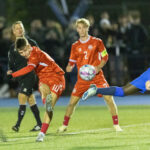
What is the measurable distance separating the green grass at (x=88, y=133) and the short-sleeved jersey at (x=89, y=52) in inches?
51.8

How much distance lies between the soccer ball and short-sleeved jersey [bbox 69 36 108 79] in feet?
2.26

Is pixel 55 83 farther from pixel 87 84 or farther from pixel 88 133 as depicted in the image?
pixel 88 133

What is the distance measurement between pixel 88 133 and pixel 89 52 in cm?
153

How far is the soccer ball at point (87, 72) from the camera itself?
11.7 m

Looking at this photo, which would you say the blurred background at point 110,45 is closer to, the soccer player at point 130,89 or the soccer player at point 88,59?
the soccer player at point 88,59

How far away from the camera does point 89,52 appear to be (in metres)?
12.5

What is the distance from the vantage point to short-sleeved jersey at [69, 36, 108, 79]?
1245cm

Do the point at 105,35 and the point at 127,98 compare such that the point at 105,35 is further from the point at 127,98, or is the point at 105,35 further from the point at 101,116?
the point at 101,116

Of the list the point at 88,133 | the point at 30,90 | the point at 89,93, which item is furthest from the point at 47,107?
the point at 30,90

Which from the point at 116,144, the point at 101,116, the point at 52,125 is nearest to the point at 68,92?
the point at 101,116

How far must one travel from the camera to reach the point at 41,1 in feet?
98.8

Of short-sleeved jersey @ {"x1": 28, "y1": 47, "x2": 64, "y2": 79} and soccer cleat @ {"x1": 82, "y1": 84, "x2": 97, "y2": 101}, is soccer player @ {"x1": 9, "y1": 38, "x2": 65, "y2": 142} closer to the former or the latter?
short-sleeved jersey @ {"x1": 28, "y1": 47, "x2": 64, "y2": 79}

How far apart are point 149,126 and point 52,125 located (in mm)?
2139

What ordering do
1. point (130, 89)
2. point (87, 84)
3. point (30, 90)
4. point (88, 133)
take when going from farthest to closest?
point (30, 90) → point (87, 84) → point (88, 133) → point (130, 89)
